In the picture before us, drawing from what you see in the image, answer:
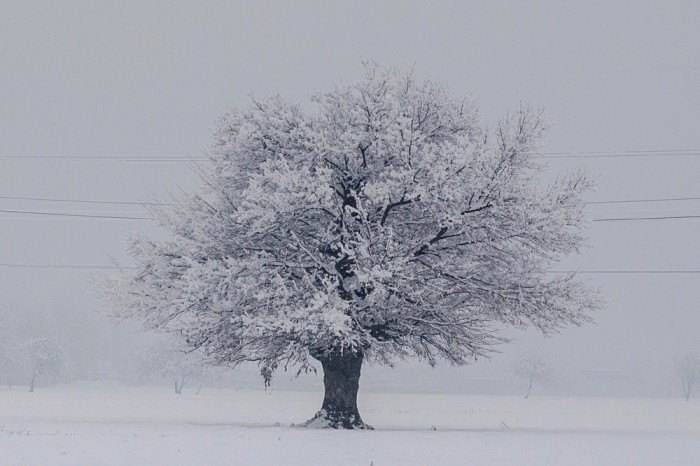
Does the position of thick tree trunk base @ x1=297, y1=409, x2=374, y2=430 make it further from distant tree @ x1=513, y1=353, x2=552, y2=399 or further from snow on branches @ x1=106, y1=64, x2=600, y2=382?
distant tree @ x1=513, y1=353, x2=552, y2=399

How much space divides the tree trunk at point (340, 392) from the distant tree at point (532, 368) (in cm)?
9029

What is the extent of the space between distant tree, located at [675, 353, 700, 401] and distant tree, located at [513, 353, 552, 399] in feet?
64.8

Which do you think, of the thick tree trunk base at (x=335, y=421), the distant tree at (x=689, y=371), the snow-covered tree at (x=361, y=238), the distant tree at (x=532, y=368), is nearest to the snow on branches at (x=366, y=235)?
the snow-covered tree at (x=361, y=238)

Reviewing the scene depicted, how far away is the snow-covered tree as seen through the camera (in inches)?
812

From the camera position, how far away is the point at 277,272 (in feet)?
69.9

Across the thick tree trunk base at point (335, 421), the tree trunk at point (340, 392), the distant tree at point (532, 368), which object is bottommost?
the thick tree trunk base at point (335, 421)

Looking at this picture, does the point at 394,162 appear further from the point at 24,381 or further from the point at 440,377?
the point at 440,377

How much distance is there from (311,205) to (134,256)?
6870mm

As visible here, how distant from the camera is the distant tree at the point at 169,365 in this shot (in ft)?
288

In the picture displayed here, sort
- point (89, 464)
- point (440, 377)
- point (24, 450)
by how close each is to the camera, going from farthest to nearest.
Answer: point (440, 377), point (24, 450), point (89, 464)

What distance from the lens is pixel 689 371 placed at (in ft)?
354

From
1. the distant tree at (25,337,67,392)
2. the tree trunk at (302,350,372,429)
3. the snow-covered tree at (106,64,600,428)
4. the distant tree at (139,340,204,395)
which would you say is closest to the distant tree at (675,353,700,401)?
the distant tree at (139,340,204,395)

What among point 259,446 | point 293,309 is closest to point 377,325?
point 293,309

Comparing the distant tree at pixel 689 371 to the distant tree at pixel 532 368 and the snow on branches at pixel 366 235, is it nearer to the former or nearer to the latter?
the distant tree at pixel 532 368
